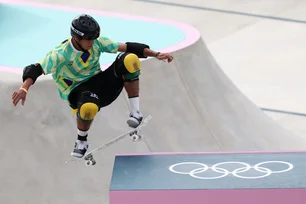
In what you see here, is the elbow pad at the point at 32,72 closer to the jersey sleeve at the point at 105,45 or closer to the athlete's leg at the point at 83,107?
the athlete's leg at the point at 83,107

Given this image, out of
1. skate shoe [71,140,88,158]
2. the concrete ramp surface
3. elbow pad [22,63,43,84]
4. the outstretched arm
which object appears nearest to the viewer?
elbow pad [22,63,43,84]

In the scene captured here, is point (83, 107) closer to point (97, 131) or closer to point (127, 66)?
point (127, 66)

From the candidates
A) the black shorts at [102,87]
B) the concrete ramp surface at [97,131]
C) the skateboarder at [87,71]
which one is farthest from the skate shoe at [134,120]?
the concrete ramp surface at [97,131]

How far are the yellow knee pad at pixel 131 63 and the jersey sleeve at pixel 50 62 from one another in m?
0.60

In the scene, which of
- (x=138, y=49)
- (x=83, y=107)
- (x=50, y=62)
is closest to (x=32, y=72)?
(x=50, y=62)

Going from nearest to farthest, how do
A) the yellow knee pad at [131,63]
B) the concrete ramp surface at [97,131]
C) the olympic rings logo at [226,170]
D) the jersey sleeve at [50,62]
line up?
the olympic rings logo at [226,170], the jersey sleeve at [50,62], the yellow knee pad at [131,63], the concrete ramp surface at [97,131]

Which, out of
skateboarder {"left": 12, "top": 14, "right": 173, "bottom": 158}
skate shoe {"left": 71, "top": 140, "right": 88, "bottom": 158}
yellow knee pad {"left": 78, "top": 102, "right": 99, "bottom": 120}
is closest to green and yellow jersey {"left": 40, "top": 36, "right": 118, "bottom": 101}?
skateboarder {"left": 12, "top": 14, "right": 173, "bottom": 158}

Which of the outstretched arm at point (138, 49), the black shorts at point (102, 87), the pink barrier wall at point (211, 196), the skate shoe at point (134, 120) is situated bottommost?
the pink barrier wall at point (211, 196)

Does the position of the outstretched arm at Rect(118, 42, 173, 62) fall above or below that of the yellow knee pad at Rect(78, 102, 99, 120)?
above

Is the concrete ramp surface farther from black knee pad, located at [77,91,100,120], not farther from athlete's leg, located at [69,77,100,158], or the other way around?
black knee pad, located at [77,91,100,120]

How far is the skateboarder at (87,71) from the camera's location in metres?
Result: 7.79

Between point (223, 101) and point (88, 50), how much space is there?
409 cm

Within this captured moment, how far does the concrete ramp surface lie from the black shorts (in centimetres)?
198

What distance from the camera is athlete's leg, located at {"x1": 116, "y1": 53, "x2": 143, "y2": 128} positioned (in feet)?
26.3
